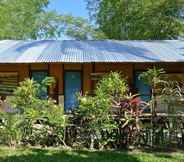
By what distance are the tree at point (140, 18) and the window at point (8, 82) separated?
14532 millimetres

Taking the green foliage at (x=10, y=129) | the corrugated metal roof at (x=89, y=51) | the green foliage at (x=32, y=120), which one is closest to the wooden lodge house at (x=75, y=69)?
the corrugated metal roof at (x=89, y=51)

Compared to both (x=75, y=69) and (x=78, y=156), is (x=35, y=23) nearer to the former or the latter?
(x=75, y=69)

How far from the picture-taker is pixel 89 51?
18188 millimetres

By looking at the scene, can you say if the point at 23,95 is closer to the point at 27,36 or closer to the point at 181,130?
the point at 181,130

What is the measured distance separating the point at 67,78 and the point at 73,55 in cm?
128

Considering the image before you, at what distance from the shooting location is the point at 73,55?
57.0 ft

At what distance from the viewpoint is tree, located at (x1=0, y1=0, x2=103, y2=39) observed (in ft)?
117

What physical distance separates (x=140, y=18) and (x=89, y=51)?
14.2 meters

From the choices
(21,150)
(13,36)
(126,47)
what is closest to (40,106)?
(21,150)

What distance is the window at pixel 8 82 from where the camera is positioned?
59.3 feet

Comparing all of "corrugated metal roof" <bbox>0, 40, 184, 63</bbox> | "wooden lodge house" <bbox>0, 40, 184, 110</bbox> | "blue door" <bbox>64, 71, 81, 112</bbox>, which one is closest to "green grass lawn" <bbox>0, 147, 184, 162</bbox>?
"corrugated metal roof" <bbox>0, 40, 184, 63</bbox>

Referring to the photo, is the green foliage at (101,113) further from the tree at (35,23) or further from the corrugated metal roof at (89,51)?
the tree at (35,23)

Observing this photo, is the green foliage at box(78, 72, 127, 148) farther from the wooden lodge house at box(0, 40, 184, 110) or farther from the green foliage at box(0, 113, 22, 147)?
the wooden lodge house at box(0, 40, 184, 110)

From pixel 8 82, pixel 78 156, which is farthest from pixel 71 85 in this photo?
pixel 78 156
